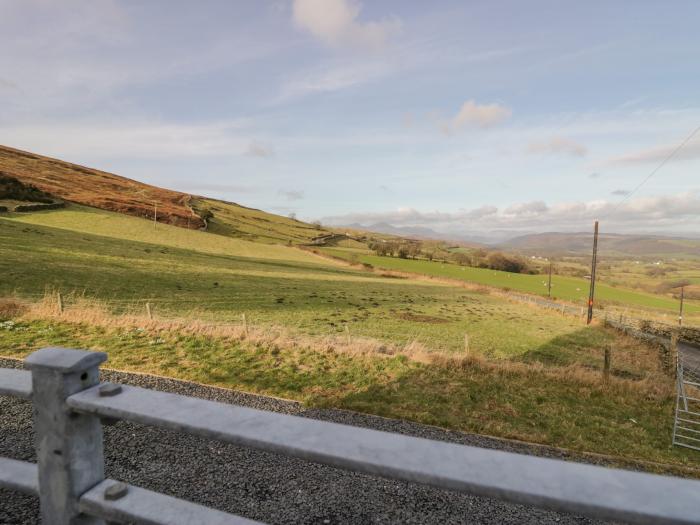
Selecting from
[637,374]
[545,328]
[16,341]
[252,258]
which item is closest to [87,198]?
[252,258]

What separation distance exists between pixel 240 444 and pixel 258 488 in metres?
3.87

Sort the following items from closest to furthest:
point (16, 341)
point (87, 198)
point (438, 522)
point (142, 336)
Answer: point (438, 522), point (16, 341), point (142, 336), point (87, 198)

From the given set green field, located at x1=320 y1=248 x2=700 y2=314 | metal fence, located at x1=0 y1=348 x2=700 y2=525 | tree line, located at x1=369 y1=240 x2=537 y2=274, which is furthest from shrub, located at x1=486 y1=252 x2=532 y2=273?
metal fence, located at x1=0 y1=348 x2=700 y2=525

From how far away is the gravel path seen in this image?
4.41m

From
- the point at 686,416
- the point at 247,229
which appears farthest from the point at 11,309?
the point at 247,229

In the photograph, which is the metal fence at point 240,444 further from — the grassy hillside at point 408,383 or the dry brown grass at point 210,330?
the dry brown grass at point 210,330

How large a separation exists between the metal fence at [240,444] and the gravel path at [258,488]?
2.79 m

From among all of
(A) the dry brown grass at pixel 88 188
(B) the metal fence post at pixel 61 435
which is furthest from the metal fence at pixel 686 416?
(A) the dry brown grass at pixel 88 188

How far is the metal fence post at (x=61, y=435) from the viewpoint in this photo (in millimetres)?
1830

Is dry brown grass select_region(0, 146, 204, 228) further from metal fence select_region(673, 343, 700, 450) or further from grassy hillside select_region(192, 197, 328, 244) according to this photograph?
metal fence select_region(673, 343, 700, 450)

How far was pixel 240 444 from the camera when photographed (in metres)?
1.63

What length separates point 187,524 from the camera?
172 cm

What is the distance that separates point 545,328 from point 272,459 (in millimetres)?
34152

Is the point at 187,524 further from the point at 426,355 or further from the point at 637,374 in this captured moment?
the point at 637,374
